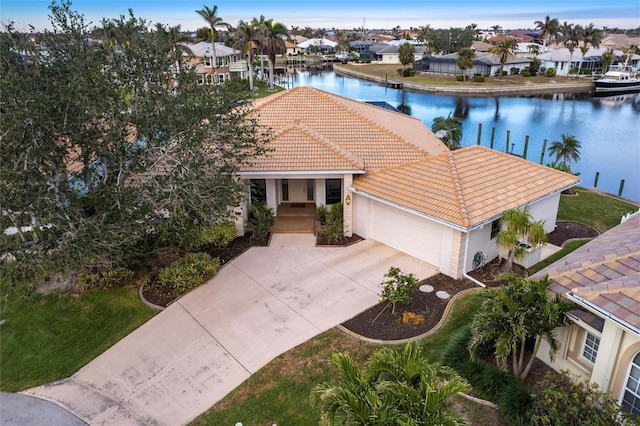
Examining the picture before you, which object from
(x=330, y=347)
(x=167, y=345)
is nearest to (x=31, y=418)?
(x=167, y=345)

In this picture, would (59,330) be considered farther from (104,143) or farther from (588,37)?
(588,37)

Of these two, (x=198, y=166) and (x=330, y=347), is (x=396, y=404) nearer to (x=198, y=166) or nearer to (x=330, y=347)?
(x=330, y=347)

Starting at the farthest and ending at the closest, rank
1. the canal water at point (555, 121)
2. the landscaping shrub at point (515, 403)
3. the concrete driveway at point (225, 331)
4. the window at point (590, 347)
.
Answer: the canal water at point (555, 121) → the concrete driveway at point (225, 331) → the window at point (590, 347) → the landscaping shrub at point (515, 403)

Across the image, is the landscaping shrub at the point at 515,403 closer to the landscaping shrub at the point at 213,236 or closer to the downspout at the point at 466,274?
A: the downspout at the point at 466,274

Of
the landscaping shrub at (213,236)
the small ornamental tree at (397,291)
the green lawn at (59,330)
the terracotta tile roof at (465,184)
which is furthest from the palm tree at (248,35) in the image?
the small ornamental tree at (397,291)

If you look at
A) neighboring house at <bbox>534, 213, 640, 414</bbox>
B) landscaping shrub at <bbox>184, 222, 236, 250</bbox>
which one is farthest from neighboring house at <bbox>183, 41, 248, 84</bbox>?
neighboring house at <bbox>534, 213, 640, 414</bbox>

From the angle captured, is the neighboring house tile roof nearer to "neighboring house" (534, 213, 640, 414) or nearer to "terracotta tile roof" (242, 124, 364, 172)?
"neighboring house" (534, 213, 640, 414)

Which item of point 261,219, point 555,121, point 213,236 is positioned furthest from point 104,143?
point 555,121
